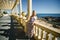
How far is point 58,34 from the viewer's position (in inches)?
117

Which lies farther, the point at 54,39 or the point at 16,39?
the point at 16,39

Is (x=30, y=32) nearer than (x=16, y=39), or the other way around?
(x=30, y=32)

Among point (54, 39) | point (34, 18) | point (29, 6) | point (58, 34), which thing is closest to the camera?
point (58, 34)

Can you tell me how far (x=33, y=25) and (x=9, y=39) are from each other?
42.1 inches

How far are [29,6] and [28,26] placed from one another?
1.15 m

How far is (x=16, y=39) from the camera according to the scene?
5.82m

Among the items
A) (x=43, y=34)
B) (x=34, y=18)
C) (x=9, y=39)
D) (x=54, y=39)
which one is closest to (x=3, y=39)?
(x=9, y=39)

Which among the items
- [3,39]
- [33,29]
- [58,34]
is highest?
[58,34]

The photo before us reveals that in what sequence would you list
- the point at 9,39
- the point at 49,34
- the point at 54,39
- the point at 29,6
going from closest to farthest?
the point at 54,39
the point at 49,34
the point at 9,39
the point at 29,6

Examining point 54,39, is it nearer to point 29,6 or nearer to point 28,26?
point 28,26

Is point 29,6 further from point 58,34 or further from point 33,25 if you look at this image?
point 58,34

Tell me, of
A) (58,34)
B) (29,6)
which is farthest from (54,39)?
(29,6)

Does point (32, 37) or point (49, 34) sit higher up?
point (49, 34)

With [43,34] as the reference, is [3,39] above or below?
below
